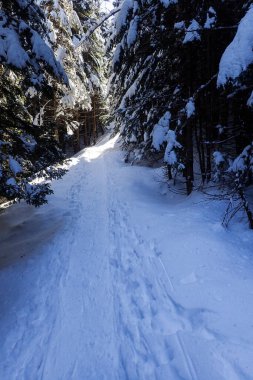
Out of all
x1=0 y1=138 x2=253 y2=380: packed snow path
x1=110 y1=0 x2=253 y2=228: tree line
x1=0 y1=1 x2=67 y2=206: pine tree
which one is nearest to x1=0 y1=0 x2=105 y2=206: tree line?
x1=0 y1=1 x2=67 y2=206: pine tree

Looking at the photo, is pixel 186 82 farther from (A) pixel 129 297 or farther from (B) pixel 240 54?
(A) pixel 129 297

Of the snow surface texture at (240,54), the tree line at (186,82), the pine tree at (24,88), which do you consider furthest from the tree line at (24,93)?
the snow surface texture at (240,54)

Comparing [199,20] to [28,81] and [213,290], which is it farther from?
[213,290]

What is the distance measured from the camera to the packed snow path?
3.55m

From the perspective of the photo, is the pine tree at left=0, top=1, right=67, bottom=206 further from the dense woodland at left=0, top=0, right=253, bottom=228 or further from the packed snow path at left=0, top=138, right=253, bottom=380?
the packed snow path at left=0, top=138, right=253, bottom=380

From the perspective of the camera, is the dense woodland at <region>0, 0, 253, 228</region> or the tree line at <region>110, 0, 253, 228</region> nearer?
the dense woodland at <region>0, 0, 253, 228</region>

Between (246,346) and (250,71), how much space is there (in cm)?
391

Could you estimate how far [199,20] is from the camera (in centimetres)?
721

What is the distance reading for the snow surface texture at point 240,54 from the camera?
13.9 feet

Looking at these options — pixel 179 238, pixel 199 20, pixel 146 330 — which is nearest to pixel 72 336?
pixel 146 330

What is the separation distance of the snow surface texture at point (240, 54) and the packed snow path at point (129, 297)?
127 inches

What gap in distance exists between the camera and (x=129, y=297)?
4816 millimetres

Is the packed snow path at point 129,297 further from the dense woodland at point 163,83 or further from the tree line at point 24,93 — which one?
the tree line at point 24,93

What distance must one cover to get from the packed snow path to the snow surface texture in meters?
3.24
